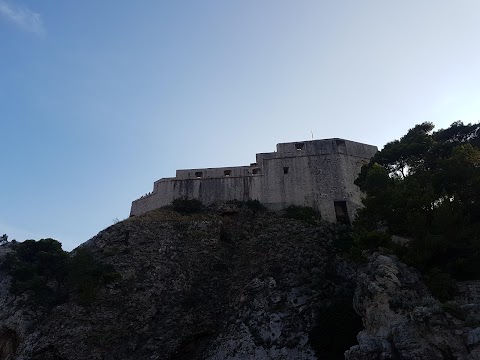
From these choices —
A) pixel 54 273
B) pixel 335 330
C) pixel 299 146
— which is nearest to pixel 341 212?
pixel 299 146

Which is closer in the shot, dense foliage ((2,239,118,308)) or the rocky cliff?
the rocky cliff

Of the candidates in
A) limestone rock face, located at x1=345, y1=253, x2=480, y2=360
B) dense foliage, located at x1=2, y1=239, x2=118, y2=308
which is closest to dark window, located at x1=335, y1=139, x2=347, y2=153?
limestone rock face, located at x1=345, y1=253, x2=480, y2=360

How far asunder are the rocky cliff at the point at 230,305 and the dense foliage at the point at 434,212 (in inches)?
52.5

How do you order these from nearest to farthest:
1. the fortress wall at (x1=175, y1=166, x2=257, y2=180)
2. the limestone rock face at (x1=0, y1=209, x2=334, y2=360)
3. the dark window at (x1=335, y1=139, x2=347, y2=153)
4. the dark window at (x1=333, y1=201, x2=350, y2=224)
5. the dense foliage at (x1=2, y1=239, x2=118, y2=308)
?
1. the limestone rock face at (x1=0, y1=209, x2=334, y2=360)
2. the dense foliage at (x1=2, y1=239, x2=118, y2=308)
3. the dark window at (x1=333, y1=201, x2=350, y2=224)
4. the dark window at (x1=335, y1=139, x2=347, y2=153)
5. the fortress wall at (x1=175, y1=166, x2=257, y2=180)

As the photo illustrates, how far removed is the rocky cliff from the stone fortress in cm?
493

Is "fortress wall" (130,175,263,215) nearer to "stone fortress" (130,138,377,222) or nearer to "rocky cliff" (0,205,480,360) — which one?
"stone fortress" (130,138,377,222)

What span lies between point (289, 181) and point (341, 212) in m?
5.43

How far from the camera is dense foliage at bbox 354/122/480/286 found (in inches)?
813

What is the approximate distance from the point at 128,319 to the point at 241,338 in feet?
22.8

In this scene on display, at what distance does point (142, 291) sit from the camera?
95.0 ft

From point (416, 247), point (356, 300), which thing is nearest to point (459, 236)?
point (416, 247)

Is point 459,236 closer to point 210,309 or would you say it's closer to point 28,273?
point 210,309

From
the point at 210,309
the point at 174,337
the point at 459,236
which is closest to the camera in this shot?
the point at 459,236

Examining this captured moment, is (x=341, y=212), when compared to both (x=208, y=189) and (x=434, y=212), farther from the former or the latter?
(x=434, y=212)
